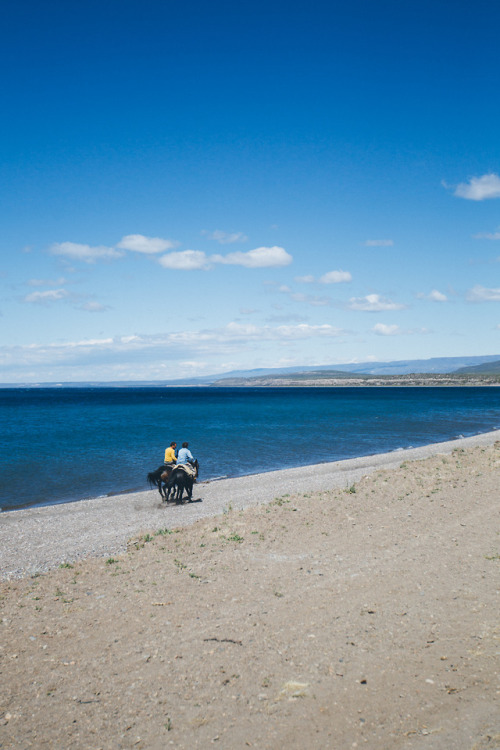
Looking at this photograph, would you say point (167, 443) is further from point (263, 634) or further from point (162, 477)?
point (263, 634)

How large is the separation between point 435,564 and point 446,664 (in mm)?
4342

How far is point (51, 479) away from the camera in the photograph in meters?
30.4

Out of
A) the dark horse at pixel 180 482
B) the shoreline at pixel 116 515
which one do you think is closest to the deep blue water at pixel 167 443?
the shoreline at pixel 116 515

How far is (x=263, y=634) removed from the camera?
865 centimetres

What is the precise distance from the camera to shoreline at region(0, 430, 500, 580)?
602 inches

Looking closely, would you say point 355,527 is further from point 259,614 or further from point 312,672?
point 312,672

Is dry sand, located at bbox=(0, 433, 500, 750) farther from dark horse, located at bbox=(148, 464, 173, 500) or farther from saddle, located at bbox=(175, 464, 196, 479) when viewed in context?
dark horse, located at bbox=(148, 464, 173, 500)

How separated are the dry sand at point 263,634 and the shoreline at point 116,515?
0.77 feet

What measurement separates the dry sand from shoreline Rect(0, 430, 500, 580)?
236 mm

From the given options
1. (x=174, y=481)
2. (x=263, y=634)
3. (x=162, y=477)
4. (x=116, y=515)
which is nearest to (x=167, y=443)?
(x=162, y=477)

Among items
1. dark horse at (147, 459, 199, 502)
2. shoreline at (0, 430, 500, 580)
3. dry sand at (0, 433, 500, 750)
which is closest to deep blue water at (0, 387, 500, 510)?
shoreline at (0, 430, 500, 580)

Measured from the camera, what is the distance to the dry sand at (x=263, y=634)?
20.9 feet

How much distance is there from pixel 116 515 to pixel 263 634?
1370 centimetres

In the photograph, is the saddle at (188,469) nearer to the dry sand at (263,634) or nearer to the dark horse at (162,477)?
the dark horse at (162,477)
